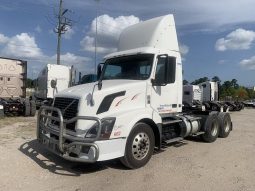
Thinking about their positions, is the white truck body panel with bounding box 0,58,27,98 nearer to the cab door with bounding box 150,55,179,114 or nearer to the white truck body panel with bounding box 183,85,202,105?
the cab door with bounding box 150,55,179,114

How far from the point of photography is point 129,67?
825 cm

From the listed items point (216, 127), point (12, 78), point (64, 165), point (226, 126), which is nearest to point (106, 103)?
point (64, 165)

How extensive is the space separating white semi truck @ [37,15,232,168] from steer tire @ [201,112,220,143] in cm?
61

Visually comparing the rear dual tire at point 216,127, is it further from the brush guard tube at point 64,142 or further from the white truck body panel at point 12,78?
the white truck body panel at point 12,78

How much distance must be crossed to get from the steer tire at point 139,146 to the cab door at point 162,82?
2.74ft

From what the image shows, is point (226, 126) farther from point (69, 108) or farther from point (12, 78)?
point (12, 78)

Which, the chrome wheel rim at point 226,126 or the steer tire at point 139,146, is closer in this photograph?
the steer tire at point 139,146

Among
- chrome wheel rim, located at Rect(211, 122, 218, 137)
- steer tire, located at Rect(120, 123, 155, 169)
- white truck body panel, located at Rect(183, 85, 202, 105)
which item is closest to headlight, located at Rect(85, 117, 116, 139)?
steer tire, located at Rect(120, 123, 155, 169)

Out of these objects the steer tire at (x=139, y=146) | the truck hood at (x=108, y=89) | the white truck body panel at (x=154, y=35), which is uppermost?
the white truck body panel at (x=154, y=35)

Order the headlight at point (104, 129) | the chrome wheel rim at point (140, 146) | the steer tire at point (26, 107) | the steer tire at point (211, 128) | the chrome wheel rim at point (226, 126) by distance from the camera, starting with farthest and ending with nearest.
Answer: the steer tire at point (26, 107), the chrome wheel rim at point (226, 126), the steer tire at point (211, 128), the chrome wheel rim at point (140, 146), the headlight at point (104, 129)

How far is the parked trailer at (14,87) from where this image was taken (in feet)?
57.8

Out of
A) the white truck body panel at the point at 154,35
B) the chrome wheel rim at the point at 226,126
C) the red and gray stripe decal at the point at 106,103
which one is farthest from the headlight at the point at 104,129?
the chrome wheel rim at the point at 226,126

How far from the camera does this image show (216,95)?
31188 millimetres

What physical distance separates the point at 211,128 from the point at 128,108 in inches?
178
